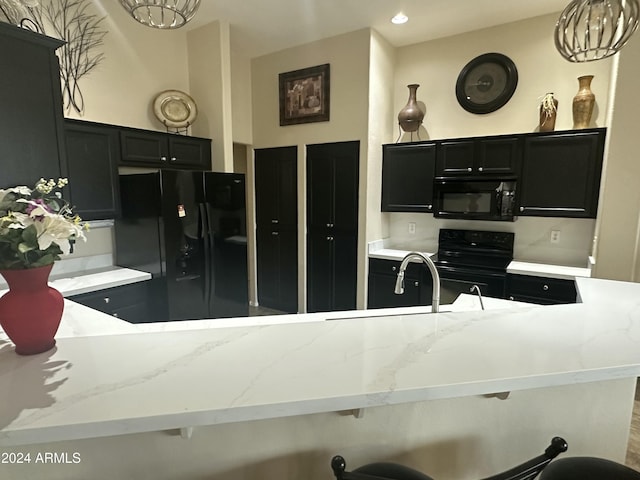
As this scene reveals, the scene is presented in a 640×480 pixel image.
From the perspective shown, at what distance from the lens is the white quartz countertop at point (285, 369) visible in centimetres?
75

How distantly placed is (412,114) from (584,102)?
1.47 metres

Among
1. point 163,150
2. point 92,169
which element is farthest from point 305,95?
point 92,169

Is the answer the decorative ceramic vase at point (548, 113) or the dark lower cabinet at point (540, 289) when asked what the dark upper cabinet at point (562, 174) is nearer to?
the decorative ceramic vase at point (548, 113)

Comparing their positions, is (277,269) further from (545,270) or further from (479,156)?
(545,270)

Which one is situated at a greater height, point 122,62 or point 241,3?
point 241,3

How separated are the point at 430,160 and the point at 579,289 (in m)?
2.10

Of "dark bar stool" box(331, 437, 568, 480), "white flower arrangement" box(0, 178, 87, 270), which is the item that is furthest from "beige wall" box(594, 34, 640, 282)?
"white flower arrangement" box(0, 178, 87, 270)

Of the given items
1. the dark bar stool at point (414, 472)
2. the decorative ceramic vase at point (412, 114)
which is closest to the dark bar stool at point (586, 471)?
the dark bar stool at point (414, 472)

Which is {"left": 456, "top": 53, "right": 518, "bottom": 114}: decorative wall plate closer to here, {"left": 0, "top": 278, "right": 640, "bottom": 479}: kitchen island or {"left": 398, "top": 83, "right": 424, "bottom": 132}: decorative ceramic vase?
{"left": 398, "top": 83, "right": 424, "bottom": 132}: decorative ceramic vase

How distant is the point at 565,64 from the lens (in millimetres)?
3201

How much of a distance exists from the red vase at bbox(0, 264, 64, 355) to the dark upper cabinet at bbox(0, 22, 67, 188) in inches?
67.6

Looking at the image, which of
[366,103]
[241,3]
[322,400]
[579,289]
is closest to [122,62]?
[241,3]

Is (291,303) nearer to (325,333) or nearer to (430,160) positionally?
(430,160)

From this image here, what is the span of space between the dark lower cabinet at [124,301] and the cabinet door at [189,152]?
48.7 inches
